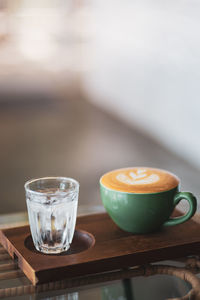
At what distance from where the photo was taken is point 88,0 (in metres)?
3.52

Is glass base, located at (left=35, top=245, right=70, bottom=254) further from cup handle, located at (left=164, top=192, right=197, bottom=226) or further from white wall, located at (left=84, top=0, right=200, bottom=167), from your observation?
white wall, located at (left=84, top=0, right=200, bottom=167)

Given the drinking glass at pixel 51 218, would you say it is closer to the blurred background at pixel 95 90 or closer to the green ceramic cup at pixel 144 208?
the green ceramic cup at pixel 144 208

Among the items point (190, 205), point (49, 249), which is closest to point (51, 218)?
point (49, 249)

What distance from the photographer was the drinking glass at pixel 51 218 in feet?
1.82

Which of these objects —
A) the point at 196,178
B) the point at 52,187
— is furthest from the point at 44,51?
the point at 52,187

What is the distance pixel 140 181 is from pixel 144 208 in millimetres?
42

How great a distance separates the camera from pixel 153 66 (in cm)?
253

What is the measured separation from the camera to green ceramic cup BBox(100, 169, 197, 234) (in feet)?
1.88

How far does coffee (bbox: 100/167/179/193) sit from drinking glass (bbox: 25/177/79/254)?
0.06m

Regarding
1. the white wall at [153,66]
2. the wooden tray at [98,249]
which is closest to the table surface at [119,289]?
the wooden tray at [98,249]

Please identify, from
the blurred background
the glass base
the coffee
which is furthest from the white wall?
the glass base

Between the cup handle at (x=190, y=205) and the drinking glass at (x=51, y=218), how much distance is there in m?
0.13

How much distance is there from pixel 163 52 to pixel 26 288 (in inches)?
80.5

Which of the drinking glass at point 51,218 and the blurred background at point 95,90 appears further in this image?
the blurred background at point 95,90
